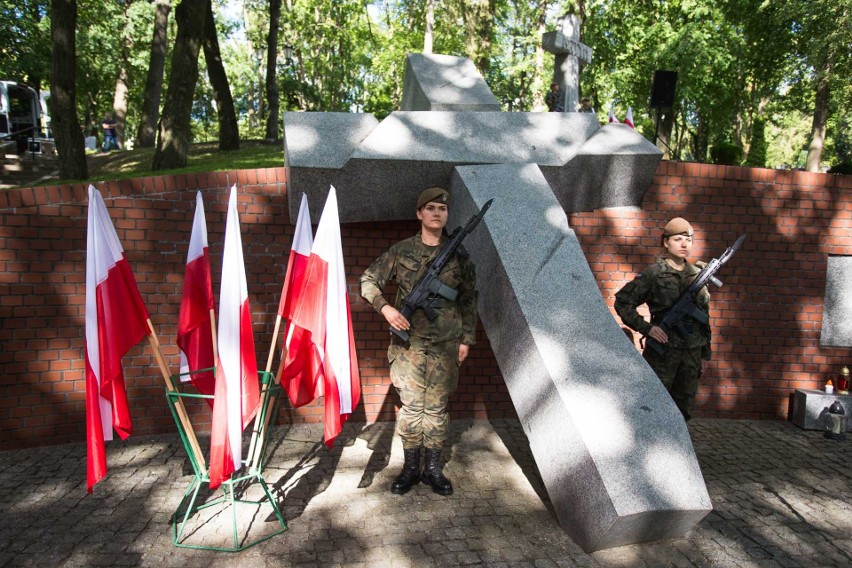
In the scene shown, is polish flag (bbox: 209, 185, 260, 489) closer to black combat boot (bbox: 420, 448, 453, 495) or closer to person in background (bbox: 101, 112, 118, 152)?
black combat boot (bbox: 420, 448, 453, 495)

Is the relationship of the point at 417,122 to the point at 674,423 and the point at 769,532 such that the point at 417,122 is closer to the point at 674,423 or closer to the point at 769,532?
the point at 674,423

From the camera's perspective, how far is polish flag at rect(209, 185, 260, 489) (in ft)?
10.5

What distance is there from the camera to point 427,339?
408cm

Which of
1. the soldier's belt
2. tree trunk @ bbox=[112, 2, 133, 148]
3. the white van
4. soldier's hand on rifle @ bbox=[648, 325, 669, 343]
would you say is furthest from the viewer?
tree trunk @ bbox=[112, 2, 133, 148]

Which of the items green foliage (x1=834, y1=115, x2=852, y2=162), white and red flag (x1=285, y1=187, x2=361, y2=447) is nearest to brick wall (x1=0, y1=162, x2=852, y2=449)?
white and red flag (x1=285, y1=187, x2=361, y2=447)

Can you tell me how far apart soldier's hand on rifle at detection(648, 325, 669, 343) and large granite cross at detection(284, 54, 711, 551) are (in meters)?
0.61

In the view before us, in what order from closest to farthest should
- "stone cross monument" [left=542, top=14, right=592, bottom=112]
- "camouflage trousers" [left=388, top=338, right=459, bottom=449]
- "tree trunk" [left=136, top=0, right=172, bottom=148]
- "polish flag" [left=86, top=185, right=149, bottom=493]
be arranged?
"polish flag" [left=86, top=185, right=149, bottom=493] → "camouflage trousers" [left=388, top=338, right=459, bottom=449] → "stone cross monument" [left=542, top=14, right=592, bottom=112] → "tree trunk" [left=136, top=0, right=172, bottom=148]

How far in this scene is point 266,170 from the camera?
5211 millimetres

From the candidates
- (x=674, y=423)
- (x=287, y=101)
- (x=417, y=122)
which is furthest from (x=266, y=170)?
(x=287, y=101)

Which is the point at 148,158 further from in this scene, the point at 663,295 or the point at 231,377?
the point at 663,295

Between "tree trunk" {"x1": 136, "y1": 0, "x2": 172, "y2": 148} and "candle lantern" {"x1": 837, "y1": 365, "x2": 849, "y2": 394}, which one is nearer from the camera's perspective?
"candle lantern" {"x1": 837, "y1": 365, "x2": 849, "y2": 394}

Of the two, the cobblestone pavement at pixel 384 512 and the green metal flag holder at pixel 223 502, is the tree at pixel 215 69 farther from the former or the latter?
the green metal flag holder at pixel 223 502

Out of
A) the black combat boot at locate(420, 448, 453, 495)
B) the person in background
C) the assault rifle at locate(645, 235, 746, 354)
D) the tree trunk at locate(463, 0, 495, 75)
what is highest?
the tree trunk at locate(463, 0, 495, 75)

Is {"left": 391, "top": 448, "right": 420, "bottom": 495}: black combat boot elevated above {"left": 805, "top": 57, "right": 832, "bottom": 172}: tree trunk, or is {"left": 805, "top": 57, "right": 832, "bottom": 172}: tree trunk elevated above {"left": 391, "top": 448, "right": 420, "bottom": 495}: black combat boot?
{"left": 805, "top": 57, "right": 832, "bottom": 172}: tree trunk
